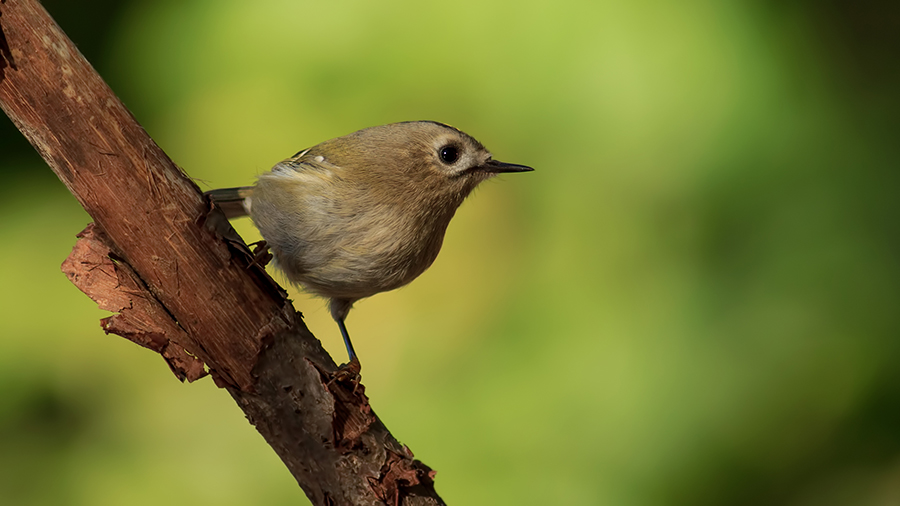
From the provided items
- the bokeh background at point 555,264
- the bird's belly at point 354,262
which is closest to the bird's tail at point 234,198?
the bird's belly at point 354,262

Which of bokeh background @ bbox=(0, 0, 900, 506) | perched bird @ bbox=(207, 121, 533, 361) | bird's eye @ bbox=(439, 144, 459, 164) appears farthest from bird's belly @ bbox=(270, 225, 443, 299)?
bokeh background @ bbox=(0, 0, 900, 506)

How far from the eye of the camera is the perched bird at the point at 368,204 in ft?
3.99

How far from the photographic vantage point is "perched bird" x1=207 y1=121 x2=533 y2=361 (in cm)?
122

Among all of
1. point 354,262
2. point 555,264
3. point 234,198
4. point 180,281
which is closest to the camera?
point 180,281

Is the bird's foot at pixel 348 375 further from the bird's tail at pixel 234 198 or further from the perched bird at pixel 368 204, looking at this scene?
the bird's tail at pixel 234 198

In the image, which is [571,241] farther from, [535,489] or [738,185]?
[535,489]

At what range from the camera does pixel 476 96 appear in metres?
2.32

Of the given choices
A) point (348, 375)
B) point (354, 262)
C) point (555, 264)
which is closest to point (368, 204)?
point (354, 262)

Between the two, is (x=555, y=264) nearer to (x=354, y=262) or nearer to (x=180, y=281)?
(x=354, y=262)

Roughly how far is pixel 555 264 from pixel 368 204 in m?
1.16

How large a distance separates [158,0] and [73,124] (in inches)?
64.0

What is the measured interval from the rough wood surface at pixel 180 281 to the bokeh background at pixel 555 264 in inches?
45.1

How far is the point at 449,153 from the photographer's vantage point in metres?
1.31

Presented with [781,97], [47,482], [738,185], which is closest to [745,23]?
[781,97]
